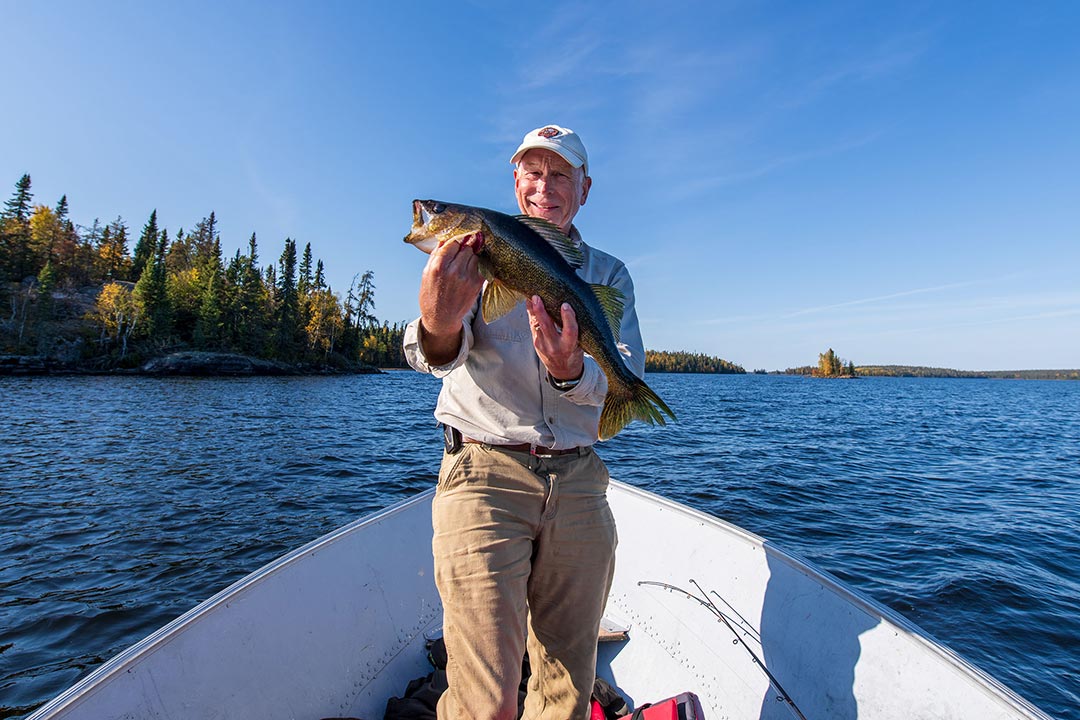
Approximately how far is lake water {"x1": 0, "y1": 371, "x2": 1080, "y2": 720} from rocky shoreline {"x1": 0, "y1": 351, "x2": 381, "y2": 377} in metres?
40.3

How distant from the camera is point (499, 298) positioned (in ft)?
9.14

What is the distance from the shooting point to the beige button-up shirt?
2734mm

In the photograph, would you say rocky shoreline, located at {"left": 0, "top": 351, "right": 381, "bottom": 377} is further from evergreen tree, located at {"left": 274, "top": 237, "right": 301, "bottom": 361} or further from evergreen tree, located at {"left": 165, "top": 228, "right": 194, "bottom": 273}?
evergreen tree, located at {"left": 165, "top": 228, "right": 194, "bottom": 273}

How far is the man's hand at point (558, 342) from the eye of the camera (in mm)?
2555

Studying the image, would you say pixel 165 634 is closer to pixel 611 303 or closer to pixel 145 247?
pixel 611 303

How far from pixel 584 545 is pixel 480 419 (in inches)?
34.7

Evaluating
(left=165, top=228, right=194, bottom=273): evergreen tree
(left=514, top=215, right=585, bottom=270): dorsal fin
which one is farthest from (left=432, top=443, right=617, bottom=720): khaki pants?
(left=165, top=228, right=194, bottom=273): evergreen tree

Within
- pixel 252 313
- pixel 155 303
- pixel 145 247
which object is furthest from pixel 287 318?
pixel 145 247

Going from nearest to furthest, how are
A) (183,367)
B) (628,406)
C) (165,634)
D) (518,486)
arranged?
1. (518,486)
2. (628,406)
3. (165,634)
4. (183,367)

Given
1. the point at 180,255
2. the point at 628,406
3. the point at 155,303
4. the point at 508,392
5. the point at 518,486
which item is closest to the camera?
the point at 518,486

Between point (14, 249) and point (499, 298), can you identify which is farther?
point (14, 249)

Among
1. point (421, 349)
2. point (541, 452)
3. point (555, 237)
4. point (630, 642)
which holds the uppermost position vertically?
point (555, 237)

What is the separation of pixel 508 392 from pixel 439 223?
1.00 m

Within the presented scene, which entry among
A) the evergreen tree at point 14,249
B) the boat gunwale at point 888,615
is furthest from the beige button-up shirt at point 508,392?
the evergreen tree at point 14,249
